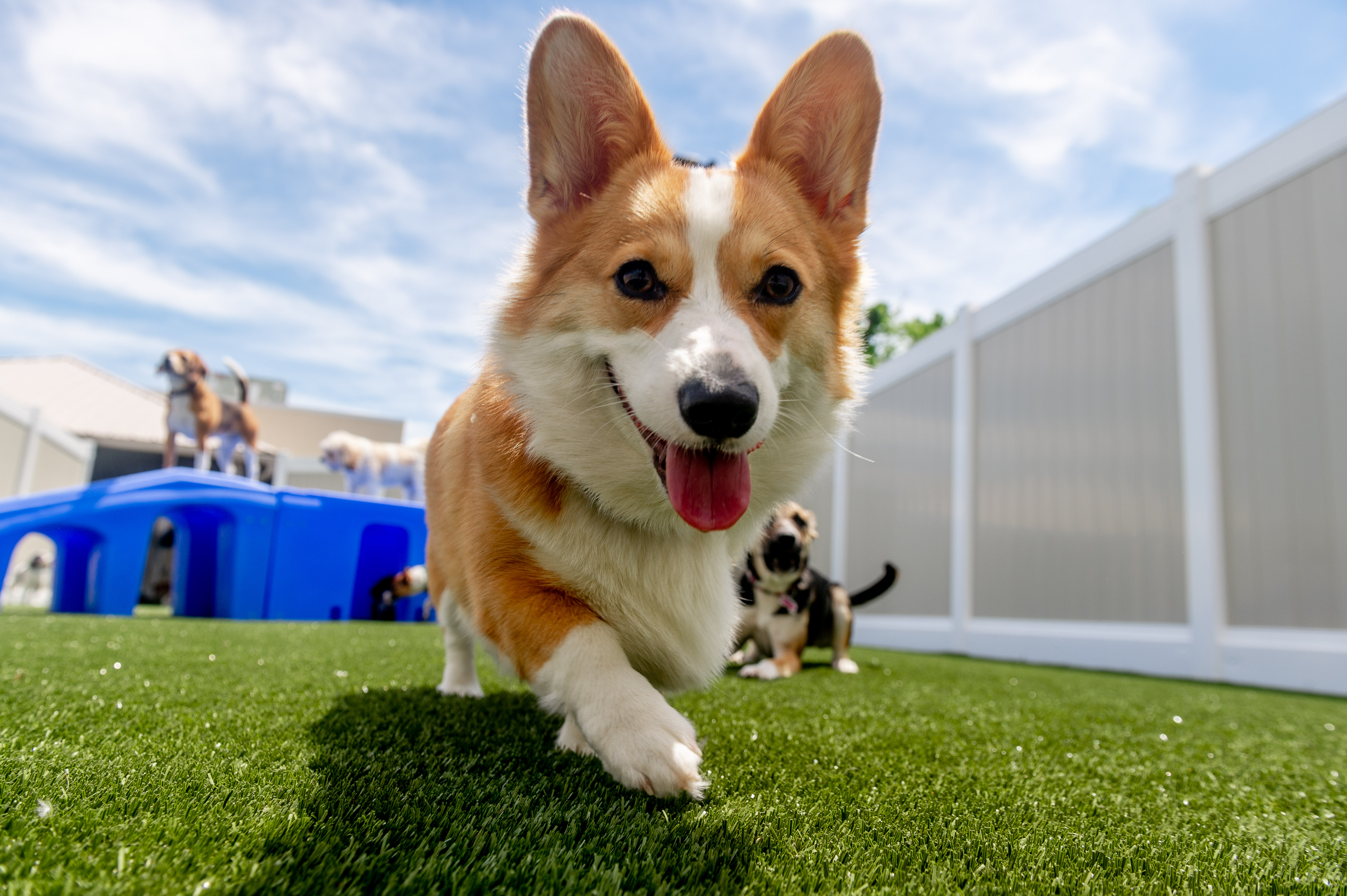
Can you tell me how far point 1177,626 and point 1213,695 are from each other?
1.85 metres

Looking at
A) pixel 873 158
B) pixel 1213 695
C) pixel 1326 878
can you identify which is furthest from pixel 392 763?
pixel 1213 695

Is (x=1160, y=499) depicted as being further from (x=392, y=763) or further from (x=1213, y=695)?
(x=392, y=763)

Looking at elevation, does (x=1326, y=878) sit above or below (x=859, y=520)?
below

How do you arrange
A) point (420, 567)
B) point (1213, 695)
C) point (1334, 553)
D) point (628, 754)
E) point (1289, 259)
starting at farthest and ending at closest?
1. point (420, 567)
2. point (1289, 259)
3. point (1334, 553)
4. point (1213, 695)
5. point (628, 754)

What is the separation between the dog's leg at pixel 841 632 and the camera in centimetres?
470

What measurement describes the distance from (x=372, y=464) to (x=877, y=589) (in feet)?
22.9

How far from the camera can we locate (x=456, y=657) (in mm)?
2645

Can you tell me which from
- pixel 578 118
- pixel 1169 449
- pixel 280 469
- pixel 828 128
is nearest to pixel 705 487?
pixel 578 118

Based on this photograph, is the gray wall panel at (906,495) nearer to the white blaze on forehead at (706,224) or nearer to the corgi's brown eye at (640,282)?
the white blaze on forehead at (706,224)

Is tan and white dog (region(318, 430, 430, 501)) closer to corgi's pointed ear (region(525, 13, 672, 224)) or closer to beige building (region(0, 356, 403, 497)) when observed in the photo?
beige building (region(0, 356, 403, 497))

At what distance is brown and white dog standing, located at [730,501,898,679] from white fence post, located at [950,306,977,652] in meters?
4.28

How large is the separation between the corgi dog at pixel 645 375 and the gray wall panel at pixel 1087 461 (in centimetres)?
564

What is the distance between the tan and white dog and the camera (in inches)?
372

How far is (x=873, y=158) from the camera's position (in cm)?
203
